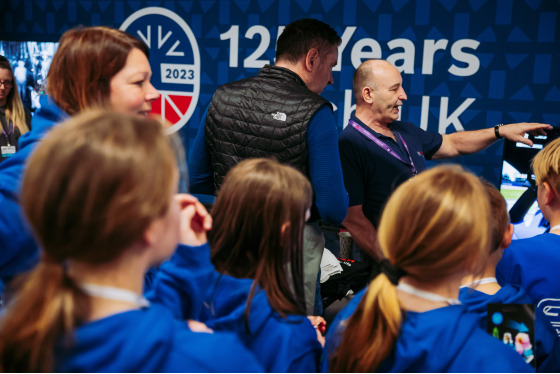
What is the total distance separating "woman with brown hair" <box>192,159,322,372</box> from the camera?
48.3 inches

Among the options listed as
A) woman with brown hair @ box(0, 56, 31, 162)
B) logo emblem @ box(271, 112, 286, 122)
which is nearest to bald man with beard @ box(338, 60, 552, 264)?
logo emblem @ box(271, 112, 286, 122)

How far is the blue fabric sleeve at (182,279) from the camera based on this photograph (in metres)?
→ 1.10

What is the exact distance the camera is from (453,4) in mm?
3303

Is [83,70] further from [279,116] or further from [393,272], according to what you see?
[393,272]

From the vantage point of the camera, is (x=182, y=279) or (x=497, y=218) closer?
(x=182, y=279)

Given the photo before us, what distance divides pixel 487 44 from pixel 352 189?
1.47 m

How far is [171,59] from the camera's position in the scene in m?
4.23

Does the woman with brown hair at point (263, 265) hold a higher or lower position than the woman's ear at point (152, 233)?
lower

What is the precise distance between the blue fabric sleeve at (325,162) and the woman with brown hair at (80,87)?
2.43 ft

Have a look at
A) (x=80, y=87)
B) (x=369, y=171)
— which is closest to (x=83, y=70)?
Answer: (x=80, y=87)

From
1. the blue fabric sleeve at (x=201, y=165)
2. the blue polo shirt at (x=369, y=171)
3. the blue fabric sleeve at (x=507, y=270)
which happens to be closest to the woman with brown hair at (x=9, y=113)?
the blue fabric sleeve at (x=201, y=165)

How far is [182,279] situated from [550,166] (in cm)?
131

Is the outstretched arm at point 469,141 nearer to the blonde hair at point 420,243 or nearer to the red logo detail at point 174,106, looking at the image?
the blonde hair at point 420,243

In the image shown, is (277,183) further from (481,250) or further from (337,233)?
(337,233)
